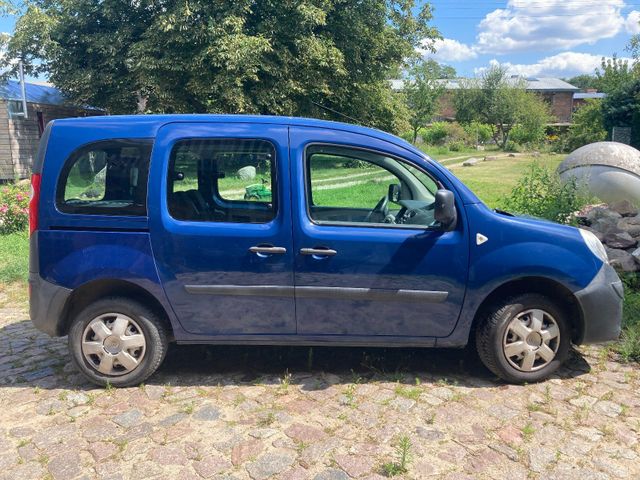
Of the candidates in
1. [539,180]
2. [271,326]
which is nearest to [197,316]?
[271,326]

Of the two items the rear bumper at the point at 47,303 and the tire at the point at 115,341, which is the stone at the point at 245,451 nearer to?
the tire at the point at 115,341

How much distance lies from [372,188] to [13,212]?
7963 mm

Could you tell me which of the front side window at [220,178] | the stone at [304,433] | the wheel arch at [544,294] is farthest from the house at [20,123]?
the wheel arch at [544,294]

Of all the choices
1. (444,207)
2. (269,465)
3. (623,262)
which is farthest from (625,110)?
(269,465)

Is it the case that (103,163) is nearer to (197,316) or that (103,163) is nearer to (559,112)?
(197,316)

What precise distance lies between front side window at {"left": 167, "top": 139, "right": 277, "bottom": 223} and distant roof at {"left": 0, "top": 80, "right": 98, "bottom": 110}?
2103 cm

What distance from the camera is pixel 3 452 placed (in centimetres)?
325

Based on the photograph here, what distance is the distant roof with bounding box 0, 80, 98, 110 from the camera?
862 inches

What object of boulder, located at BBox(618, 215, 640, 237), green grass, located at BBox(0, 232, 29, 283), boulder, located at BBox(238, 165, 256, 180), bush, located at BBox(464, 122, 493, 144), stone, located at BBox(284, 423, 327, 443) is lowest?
stone, located at BBox(284, 423, 327, 443)

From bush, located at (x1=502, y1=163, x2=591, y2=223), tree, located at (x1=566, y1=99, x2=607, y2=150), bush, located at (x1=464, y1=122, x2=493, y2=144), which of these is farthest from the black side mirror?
bush, located at (x1=464, y1=122, x2=493, y2=144)

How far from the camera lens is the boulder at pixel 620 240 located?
682 centimetres

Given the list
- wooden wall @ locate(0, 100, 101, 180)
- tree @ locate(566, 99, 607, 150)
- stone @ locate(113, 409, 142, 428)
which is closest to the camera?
stone @ locate(113, 409, 142, 428)

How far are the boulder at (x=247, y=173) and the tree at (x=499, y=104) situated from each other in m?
44.4

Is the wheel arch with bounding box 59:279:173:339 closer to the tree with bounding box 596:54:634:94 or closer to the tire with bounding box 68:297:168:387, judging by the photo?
the tire with bounding box 68:297:168:387
